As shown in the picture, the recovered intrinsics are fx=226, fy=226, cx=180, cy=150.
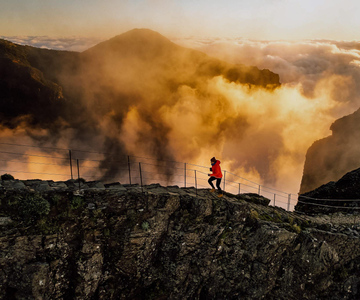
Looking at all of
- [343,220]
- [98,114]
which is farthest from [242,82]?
[343,220]

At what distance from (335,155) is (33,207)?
100m

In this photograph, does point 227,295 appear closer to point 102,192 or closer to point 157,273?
point 157,273

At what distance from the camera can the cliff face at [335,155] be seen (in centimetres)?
7775

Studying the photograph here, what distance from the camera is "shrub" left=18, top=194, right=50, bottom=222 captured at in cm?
890

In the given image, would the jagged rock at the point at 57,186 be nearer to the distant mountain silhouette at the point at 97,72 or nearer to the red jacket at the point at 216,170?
the red jacket at the point at 216,170

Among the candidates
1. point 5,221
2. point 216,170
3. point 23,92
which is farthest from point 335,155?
point 23,92

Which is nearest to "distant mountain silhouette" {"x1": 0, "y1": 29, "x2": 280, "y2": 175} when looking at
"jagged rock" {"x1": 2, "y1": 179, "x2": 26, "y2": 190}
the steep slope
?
the steep slope

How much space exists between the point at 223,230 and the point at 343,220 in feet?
32.9

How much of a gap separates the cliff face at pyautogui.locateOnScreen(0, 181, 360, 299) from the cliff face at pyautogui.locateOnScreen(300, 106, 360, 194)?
76.9m

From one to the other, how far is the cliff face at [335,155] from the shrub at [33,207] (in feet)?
286

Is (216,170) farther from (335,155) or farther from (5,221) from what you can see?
(335,155)

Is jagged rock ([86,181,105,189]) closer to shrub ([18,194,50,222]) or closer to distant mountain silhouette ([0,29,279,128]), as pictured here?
shrub ([18,194,50,222])

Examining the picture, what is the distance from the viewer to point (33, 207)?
897 cm

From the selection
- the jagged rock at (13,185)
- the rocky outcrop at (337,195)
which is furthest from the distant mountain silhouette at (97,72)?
the rocky outcrop at (337,195)
